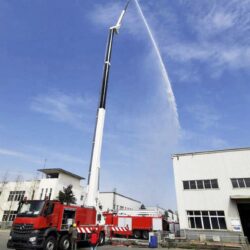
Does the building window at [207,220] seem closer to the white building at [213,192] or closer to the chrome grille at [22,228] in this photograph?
the white building at [213,192]

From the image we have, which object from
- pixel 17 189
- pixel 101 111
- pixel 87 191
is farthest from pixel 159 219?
pixel 17 189

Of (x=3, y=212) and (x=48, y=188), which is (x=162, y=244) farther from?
(x=3, y=212)

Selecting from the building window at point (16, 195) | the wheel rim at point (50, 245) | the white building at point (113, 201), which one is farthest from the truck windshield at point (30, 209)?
the white building at point (113, 201)

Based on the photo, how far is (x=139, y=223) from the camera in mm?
26719

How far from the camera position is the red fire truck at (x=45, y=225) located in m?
12.8

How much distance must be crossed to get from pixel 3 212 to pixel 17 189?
5616 mm

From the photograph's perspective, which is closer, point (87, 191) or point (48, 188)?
point (87, 191)

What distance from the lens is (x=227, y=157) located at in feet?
80.7

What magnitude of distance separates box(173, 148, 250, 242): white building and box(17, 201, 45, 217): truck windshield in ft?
52.9

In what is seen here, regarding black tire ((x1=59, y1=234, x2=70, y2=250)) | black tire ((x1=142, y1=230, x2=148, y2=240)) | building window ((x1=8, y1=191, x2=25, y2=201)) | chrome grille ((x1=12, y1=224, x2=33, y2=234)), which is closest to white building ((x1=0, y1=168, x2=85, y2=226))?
building window ((x1=8, y1=191, x2=25, y2=201))

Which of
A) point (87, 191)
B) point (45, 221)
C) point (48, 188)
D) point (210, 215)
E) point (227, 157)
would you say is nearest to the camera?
point (45, 221)

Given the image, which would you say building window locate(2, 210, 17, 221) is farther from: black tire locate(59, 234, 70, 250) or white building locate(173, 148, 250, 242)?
black tire locate(59, 234, 70, 250)

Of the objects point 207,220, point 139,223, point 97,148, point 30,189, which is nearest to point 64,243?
point 97,148

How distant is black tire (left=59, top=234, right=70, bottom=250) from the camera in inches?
563
